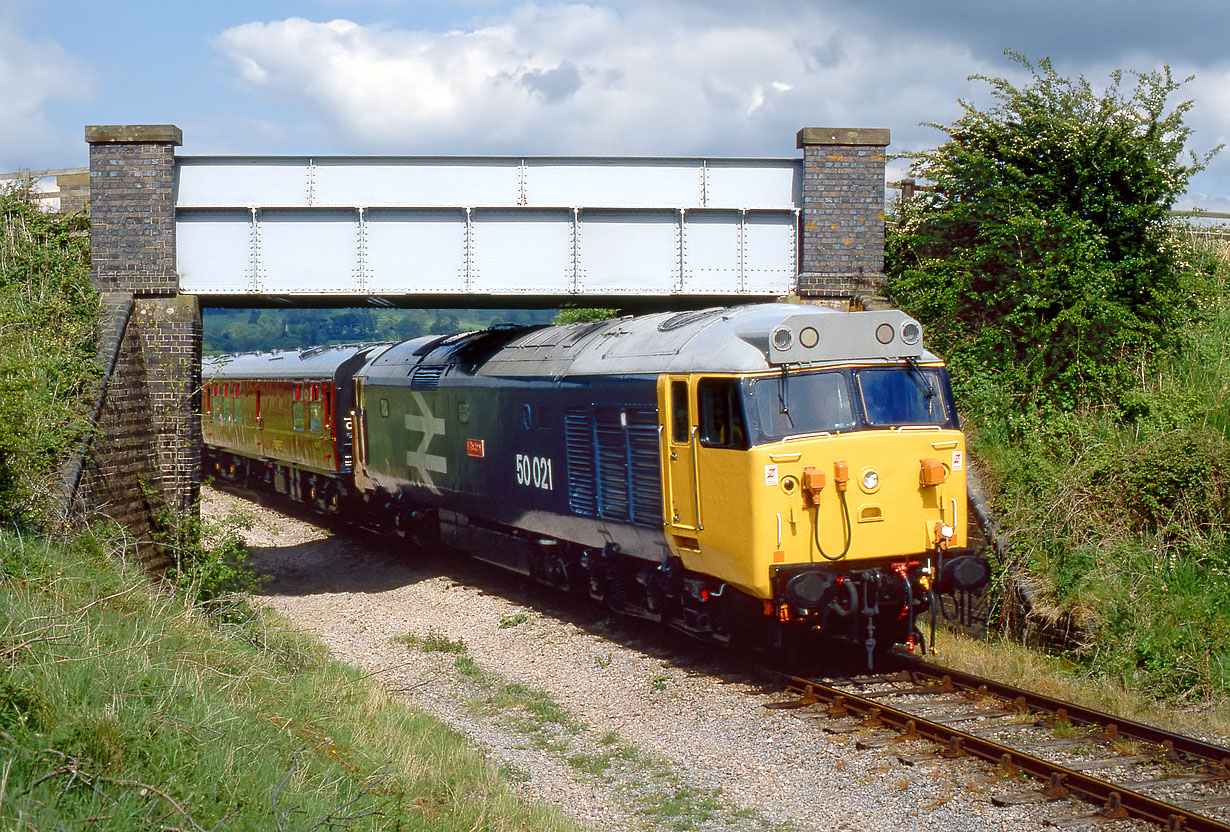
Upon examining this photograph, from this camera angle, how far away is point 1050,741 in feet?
28.3

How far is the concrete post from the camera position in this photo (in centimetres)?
1612

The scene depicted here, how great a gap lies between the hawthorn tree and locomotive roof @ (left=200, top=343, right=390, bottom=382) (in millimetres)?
10677

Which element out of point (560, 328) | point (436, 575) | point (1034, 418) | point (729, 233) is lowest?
point (436, 575)

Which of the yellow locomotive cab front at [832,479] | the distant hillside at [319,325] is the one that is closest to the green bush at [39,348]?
the yellow locomotive cab front at [832,479]

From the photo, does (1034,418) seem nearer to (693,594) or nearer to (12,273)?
(693,594)

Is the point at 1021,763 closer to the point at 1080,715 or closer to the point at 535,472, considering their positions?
the point at 1080,715

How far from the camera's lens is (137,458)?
15.4 metres

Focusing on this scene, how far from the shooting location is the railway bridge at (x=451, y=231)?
52.2 ft

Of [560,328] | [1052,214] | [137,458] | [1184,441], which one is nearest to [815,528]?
[1184,441]

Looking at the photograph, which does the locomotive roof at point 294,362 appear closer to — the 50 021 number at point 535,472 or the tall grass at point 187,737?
the 50 021 number at point 535,472

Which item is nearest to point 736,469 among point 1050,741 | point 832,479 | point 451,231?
point 832,479

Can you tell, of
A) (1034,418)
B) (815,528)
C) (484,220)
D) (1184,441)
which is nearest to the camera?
(815,528)

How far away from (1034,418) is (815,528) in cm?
588

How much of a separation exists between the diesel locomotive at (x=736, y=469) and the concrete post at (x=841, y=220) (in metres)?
3.65
